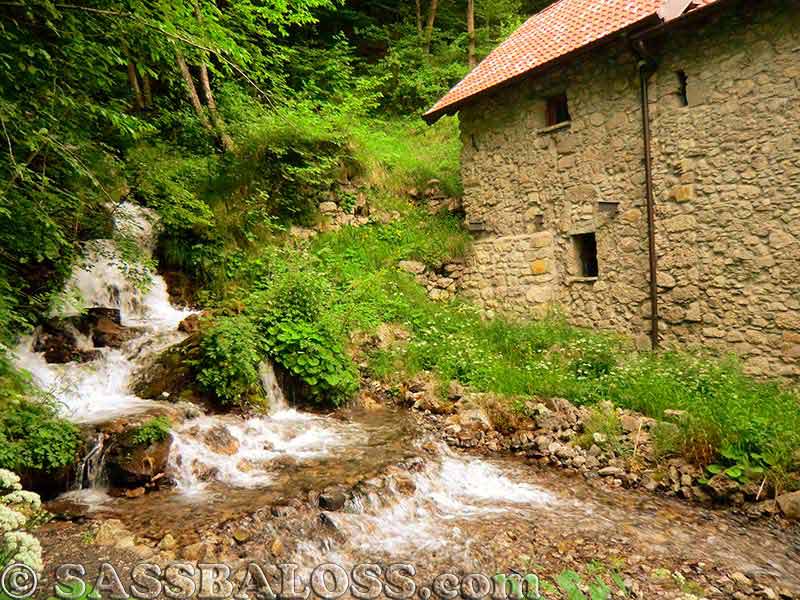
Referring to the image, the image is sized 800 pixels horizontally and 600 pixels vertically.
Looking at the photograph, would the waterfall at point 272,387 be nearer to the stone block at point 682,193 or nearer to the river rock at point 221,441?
the river rock at point 221,441

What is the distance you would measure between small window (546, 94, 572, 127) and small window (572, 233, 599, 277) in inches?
95.4

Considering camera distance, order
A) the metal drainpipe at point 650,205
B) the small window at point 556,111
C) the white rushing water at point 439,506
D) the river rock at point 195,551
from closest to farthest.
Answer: the river rock at point 195,551 → the white rushing water at point 439,506 → the metal drainpipe at point 650,205 → the small window at point 556,111

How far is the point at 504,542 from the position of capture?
154 inches

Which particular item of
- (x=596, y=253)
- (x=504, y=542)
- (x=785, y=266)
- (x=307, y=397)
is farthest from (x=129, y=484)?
(x=785, y=266)

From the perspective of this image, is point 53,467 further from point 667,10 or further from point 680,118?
point 667,10

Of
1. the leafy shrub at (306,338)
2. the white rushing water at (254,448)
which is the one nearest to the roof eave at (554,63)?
→ the leafy shrub at (306,338)

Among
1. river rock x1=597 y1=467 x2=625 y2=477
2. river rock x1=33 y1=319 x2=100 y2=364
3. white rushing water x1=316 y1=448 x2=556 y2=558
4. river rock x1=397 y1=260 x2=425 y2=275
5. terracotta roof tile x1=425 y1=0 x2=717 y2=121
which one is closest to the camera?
white rushing water x1=316 y1=448 x2=556 y2=558

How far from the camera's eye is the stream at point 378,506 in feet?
12.1

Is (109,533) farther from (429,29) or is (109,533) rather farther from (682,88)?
(429,29)

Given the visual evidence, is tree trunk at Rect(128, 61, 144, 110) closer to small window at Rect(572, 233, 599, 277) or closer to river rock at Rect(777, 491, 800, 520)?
small window at Rect(572, 233, 599, 277)

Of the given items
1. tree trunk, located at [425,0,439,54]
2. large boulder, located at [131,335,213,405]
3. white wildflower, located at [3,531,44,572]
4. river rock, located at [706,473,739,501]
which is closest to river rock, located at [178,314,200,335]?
large boulder, located at [131,335,213,405]

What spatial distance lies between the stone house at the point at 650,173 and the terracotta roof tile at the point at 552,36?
0.15 ft

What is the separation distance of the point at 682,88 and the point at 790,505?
251 inches

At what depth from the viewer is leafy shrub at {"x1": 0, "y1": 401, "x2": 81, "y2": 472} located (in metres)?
4.11
